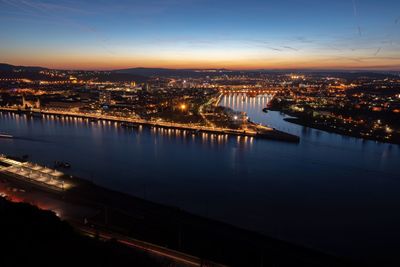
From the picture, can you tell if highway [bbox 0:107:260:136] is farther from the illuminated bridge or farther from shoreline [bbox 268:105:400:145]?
the illuminated bridge

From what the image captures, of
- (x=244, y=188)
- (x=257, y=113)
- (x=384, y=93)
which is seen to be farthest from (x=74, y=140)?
(x=384, y=93)

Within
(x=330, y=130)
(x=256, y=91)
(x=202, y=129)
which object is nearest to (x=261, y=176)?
(x=202, y=129)

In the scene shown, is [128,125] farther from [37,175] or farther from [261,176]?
[261,176]

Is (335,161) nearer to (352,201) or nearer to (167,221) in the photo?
(352,201)

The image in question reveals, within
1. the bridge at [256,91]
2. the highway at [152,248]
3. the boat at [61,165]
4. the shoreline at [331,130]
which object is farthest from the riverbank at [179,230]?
the bridge at [256,91]

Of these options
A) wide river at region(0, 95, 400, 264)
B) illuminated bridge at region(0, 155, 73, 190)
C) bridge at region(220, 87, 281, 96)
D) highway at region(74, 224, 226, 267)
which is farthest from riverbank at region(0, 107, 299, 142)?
bridge at region(220, 87, 281, 96)

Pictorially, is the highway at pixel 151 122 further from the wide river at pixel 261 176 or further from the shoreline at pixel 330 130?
the shoreline at pixel 330 130

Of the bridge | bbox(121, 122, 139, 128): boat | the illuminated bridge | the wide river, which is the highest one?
the bridge
